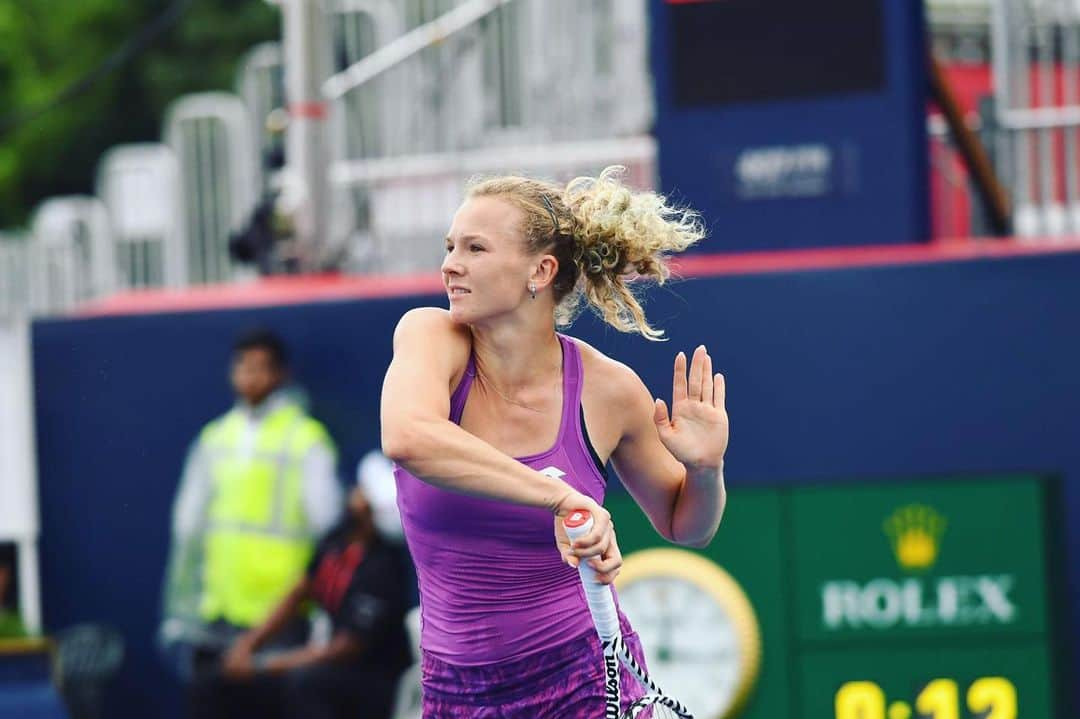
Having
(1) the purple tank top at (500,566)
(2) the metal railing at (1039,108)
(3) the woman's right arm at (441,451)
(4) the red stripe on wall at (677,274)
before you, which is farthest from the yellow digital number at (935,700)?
(3) the woman's right arm at (441,451)

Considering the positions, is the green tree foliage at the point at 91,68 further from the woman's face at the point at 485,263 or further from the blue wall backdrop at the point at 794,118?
the woman's face at the point at 485,263

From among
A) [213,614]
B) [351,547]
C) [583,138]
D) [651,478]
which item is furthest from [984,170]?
[651,478]

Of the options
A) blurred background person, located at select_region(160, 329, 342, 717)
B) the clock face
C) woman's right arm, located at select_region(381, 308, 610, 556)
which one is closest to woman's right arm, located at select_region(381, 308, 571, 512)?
woman's right arm, located at select_region(381, 308, 610, 556)

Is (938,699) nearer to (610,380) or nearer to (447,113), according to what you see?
(447,113)

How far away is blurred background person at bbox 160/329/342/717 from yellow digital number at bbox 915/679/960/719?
2.18 meters

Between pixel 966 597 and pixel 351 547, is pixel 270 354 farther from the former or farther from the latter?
pixel 966 597

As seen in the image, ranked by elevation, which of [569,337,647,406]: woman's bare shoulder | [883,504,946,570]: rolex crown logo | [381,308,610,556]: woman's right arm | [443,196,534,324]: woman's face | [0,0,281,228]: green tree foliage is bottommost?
[883,504,946,570]: rolex crown logo

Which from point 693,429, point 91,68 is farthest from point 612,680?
point 91,68

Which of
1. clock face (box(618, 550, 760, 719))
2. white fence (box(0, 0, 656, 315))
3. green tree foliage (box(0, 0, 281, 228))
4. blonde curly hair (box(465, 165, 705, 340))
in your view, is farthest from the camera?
green tree foliage (box(0, 0, 281, 228))

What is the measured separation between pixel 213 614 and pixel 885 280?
8.93 ft

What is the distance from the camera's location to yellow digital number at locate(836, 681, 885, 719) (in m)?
7.02

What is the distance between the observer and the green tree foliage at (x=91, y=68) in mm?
25609

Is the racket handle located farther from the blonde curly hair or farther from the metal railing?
the metal railing

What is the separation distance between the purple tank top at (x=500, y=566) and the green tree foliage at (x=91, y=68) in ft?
72.0
